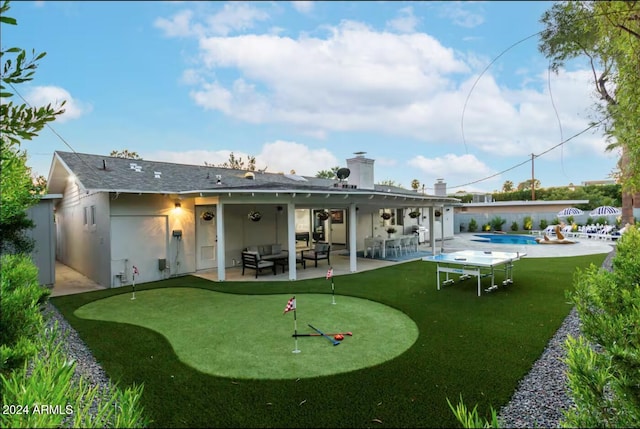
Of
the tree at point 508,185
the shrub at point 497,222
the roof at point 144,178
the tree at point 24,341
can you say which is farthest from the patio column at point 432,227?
the tree at point 508,185

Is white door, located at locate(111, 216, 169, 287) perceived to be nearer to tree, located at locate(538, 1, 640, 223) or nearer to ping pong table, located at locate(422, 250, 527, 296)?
ping pong table, located at locate(422, 250, 527, 296)

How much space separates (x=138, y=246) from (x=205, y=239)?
2.20 meters

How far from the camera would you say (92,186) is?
29.6 feet

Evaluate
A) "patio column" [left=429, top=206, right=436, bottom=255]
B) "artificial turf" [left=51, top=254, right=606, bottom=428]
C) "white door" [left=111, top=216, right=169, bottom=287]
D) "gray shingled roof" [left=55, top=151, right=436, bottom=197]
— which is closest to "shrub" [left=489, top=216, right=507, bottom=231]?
"patio column" [left=429, top=206, right=436, bottom=255]

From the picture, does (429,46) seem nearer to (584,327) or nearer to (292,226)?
(584,327)

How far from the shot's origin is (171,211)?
36.0ft

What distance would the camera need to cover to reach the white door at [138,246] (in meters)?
9.85

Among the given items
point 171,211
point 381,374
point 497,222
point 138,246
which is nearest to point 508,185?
point 497,222

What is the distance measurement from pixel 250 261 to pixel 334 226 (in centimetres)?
716

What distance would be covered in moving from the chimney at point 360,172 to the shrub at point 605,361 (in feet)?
38.2

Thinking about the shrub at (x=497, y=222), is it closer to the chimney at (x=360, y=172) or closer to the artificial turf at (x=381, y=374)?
the chimney at (x=360, y=172)

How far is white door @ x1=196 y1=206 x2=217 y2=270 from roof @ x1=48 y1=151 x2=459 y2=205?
2.78ft

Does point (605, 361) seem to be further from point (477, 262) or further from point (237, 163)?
point (237, 163)

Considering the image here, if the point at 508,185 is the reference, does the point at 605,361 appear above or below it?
below
